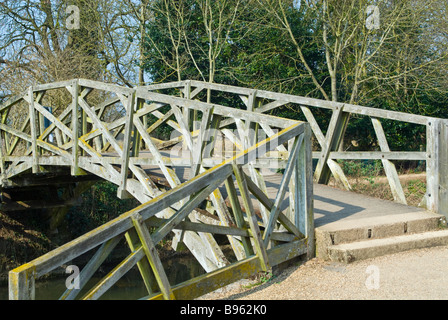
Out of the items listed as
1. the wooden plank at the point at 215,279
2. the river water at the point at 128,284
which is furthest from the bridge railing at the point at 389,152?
the river water at the point at 128,284

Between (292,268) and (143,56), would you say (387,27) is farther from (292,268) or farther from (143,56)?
(292,268)

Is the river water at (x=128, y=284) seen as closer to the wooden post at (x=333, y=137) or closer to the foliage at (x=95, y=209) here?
the foliage at (x=95, y=209)

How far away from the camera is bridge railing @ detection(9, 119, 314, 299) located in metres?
3.40

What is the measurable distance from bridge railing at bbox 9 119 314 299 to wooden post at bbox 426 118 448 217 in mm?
1789

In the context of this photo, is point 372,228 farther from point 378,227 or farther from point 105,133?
point 105,133

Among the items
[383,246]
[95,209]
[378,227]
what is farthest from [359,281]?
[95,209]

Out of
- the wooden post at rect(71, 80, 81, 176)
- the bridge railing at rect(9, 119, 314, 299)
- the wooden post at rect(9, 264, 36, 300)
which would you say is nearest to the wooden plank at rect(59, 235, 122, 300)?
the bridge railing at rect(9, 119, 314, 299)

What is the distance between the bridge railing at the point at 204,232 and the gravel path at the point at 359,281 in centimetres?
19

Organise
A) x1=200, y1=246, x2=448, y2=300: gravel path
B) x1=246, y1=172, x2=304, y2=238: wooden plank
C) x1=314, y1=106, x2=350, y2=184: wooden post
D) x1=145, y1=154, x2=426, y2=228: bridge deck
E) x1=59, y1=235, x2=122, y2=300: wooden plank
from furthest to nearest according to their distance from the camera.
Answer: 1. x1=314, y1=106, x2=350, y2=184: wooden post
2. x1=145, y1=154, x2=426, y2=228: bridge deck
3. x1=246, y1=172, x2=304, y2=238: wooden plank
4. x1=200, y1=246, x2=448, y2=300: gravel path
5. x1=59, y1=235, x2=122, y2=300: wooden plank

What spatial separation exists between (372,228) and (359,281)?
3.70 feet

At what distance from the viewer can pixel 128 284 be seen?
1211cm

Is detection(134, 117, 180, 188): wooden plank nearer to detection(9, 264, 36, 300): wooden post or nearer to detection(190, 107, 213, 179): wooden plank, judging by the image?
detection(190, 107, 213, 179): wooden plank

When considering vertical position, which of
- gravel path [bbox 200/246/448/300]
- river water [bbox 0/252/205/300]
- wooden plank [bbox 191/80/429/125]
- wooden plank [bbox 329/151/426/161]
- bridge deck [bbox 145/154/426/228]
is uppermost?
wooden plank [bbox 191/80/429/125]

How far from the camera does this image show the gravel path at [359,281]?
13.6ft
